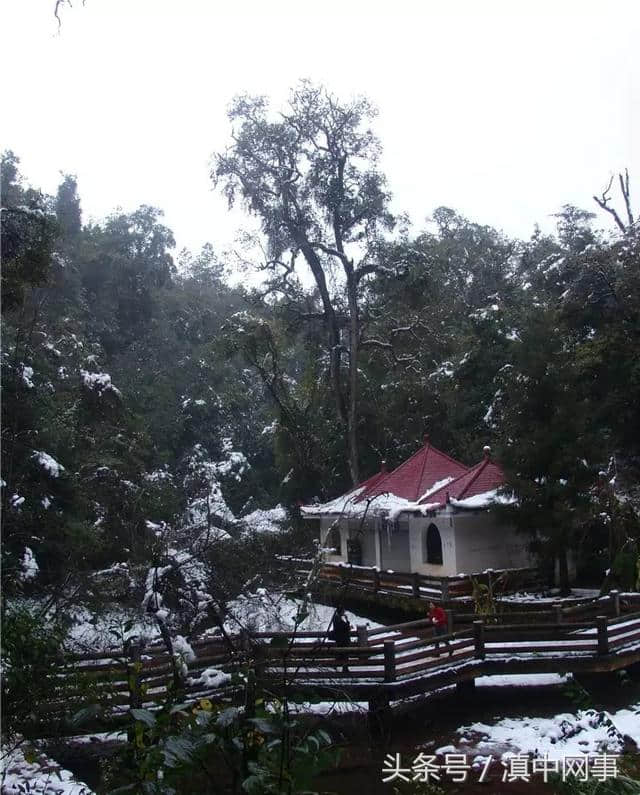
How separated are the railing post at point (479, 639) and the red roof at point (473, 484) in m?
5.17

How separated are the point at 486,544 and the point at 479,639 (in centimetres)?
599

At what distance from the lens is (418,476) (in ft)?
56.0

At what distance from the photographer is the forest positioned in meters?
9.31

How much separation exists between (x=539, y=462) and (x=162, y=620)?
10125mm

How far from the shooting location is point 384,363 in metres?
24.0

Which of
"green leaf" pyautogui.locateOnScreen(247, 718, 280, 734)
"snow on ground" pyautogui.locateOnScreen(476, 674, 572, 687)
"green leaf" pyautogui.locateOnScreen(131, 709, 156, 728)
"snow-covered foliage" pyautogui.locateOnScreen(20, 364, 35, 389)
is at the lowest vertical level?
"snow on ground" pyautogui.locateOnScreen(476, 674, 572, 687)

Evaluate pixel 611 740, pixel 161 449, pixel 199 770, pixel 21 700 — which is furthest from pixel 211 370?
pixel 199 770

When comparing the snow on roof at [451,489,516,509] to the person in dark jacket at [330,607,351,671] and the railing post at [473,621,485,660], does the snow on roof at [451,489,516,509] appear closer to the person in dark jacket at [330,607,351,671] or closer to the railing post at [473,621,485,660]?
the railing post at [473,621,485,660]

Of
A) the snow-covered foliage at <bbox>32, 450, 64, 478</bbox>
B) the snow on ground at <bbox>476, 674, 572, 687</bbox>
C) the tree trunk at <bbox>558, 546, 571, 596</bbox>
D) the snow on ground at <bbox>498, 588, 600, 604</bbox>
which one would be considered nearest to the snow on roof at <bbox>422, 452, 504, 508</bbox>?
the tree trunk at <bbox>558, 546, 571, 596</bbox>

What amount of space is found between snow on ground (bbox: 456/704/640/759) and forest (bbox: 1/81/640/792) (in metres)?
2.61

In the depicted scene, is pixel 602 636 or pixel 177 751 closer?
pixel 177 751

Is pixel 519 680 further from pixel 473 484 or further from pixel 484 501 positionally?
pixel 473 484

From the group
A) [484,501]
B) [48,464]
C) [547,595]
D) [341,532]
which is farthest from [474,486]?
[48,464]

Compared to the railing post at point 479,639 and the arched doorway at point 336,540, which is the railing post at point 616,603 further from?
the arched doorway at point 336,540
